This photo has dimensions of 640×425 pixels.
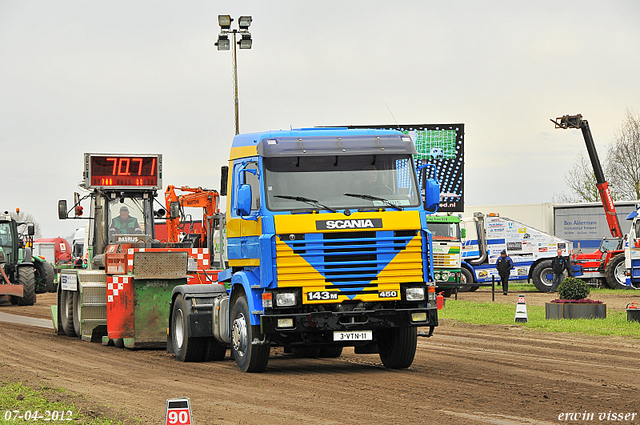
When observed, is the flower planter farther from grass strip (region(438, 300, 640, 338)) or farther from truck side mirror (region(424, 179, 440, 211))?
truck side mirror (region(424, 179, 440, 211))

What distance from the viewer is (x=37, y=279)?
33.1 m

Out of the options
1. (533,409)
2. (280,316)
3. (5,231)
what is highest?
(5,231)

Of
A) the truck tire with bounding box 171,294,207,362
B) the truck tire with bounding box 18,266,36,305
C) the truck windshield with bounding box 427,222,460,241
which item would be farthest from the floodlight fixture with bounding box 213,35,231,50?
the truck tire with bounding box 171,294,207,362

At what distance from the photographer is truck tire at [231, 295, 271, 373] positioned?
11219mm

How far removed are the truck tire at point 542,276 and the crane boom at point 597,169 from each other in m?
3.92

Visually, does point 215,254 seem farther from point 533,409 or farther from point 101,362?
point 533,409

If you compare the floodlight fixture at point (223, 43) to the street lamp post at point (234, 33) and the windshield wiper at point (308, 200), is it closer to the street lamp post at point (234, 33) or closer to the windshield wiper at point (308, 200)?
the street lamp post at point (234, 33)

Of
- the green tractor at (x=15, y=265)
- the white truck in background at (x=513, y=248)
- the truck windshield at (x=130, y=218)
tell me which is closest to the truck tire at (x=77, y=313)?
the truck windshield at (x=130, y=218)

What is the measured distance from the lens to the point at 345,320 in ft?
35.8

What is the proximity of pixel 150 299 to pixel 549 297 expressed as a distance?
19241 mm

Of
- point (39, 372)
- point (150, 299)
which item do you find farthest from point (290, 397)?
point (150, 299)

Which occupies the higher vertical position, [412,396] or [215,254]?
[215,254]

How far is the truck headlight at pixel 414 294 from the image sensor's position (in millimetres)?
11055

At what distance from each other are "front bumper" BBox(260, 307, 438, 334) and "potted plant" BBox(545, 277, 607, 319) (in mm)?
9519
